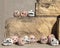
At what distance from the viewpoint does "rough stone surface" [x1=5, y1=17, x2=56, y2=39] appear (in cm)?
258

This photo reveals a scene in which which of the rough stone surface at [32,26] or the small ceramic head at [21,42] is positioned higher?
the rough stone surface at [32,26]

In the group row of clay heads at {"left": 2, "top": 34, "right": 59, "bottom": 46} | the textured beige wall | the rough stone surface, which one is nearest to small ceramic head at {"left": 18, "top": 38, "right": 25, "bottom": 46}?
row of clay heads at {"left": 2, "top": 34, "right": 59, "bottom": 46}

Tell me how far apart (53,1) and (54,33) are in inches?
10.4

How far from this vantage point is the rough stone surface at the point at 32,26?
258 cm

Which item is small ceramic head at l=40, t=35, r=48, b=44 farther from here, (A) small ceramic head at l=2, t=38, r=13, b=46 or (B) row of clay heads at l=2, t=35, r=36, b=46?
(A) small ceramic head at l=2, t=38, r=13, b=46

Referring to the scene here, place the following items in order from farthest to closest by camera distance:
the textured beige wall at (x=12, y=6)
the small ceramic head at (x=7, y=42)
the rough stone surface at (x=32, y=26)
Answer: the textured beige wall at (x=12, y=6)
the rough stone surface at (x=32, y=26)
the small ceramic head at (x=7, y=42)

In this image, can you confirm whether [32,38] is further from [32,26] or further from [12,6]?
[12,6]

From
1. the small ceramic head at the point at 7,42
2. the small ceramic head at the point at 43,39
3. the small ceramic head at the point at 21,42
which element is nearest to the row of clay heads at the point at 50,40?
the small ceramic head at the point at 43,39

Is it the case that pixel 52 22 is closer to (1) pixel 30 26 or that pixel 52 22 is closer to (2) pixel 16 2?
(1) pixel 30 26

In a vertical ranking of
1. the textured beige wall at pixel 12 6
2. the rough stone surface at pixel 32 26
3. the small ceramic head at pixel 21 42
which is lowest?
the small ceramic head at pixel 21 42

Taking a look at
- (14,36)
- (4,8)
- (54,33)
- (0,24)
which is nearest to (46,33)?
(54,33)

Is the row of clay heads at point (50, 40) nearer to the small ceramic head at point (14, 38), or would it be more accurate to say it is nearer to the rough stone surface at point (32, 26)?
the rough stone surface at point (32, 26)

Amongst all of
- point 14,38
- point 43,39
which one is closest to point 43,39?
point 43,39

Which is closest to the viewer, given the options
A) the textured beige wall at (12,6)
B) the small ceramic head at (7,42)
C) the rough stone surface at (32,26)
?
the small ceramic head at (7,42)
